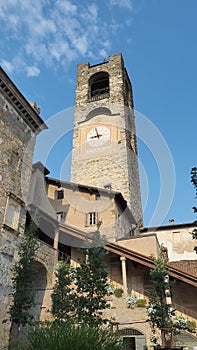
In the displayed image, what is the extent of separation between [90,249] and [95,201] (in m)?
9.88

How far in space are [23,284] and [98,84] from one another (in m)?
33.0

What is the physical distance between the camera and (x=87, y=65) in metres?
42.1

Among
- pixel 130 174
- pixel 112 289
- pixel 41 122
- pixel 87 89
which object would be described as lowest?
pixel 112 289

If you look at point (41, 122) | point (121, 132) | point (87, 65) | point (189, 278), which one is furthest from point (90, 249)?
point (87, 65)

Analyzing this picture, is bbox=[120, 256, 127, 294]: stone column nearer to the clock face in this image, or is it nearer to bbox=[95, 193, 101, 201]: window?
bbox=[95, 193, 101, 201]: window

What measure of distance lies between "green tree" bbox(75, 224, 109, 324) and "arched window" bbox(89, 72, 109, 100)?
2800 cm

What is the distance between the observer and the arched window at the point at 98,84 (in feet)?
129

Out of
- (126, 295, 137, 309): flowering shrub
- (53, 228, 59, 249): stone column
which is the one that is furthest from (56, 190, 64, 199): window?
(126, 295, 137, 309): flowering shrub

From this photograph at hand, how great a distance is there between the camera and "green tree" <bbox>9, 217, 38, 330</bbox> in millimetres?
12578

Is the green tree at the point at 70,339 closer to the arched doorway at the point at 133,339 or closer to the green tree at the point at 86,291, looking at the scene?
the green tree at the point at 86,291

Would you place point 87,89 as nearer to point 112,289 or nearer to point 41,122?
point 41,122

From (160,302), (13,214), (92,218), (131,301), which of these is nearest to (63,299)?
(131,301)

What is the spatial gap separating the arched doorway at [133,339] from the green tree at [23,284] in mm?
4904

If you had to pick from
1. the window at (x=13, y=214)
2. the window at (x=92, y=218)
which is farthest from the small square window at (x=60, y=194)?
the window at (x=13, y=214)
